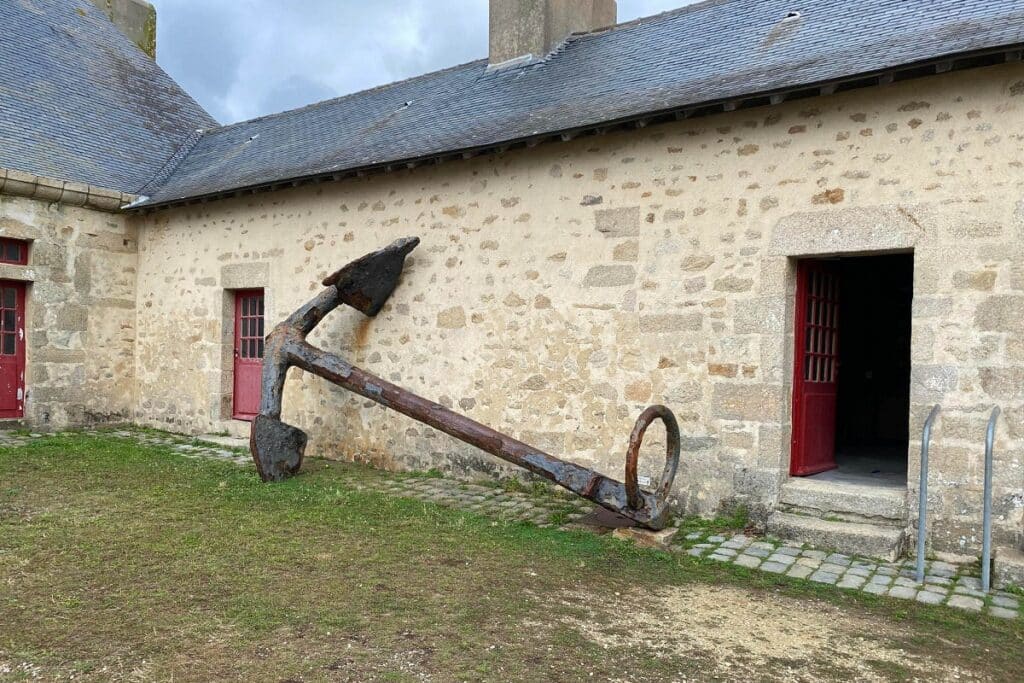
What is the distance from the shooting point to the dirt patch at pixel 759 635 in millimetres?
3061

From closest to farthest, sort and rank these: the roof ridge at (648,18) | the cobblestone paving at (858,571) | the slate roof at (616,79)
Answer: the cobblestone paving at (858,571)
the slate roof at (616,79)
the roof ridge at (648,18)

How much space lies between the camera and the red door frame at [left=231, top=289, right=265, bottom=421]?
352 inches

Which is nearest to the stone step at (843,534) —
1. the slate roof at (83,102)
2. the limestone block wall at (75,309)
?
the limestone block wall at (75,309)

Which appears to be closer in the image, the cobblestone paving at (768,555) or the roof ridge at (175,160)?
the cobblestone paving at (768,555)

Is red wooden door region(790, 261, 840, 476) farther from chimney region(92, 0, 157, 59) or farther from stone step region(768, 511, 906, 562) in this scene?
chimney region(92, 0, 157, 59)

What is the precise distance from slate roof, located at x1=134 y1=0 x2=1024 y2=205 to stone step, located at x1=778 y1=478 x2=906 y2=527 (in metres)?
2.59

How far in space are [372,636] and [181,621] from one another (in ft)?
2.77

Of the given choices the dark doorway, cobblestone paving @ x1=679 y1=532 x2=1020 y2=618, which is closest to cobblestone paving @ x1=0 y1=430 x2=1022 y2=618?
cobblestone paving @ x1=679 y1=532 x2=1020 y2=618

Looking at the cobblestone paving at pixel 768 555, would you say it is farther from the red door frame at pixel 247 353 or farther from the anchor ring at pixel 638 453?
the red door frame at pixel 247 353

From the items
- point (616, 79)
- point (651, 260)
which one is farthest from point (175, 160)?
point (651, 260)

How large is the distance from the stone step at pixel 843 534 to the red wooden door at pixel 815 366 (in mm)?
493

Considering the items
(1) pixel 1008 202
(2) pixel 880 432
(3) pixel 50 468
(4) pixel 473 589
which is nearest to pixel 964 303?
(1) pixel 1008 202

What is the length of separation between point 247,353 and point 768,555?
655 centimetres

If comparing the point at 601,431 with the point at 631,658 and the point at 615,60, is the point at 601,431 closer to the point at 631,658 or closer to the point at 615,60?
the point at 631,658
